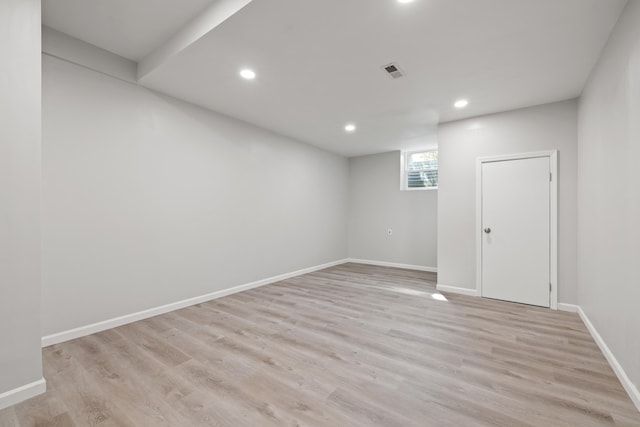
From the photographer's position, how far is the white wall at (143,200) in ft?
8.27

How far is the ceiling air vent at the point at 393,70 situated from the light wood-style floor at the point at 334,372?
264cm

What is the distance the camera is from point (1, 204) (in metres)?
1.69

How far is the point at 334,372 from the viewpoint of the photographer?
2.04m

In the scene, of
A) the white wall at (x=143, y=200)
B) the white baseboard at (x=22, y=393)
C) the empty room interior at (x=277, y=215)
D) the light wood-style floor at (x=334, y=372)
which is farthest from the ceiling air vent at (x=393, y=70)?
the white baseboard at (x=22, y=393)

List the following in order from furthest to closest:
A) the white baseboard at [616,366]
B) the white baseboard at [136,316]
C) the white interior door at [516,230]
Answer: the white interior door at [516,230] → the white baseboard at [136,316] → the white baseboard at [616,366]

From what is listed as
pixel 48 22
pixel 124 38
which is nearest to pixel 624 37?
pixel 124 38

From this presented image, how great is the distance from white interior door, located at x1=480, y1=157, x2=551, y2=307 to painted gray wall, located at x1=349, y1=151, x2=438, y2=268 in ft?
6.24

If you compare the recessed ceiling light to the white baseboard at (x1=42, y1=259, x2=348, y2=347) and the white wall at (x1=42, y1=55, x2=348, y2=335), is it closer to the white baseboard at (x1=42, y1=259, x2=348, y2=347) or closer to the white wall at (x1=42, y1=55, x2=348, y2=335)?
the white wall at (x1=42, y1=55, x2=348, y2=335)

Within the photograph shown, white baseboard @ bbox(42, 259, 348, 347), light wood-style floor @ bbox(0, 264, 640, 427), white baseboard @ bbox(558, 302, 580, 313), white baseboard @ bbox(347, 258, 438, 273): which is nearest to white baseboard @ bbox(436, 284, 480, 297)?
light wood-style floor @ bbox(0, 264, 640, 427)

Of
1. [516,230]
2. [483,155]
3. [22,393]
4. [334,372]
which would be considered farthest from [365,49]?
[22,393]

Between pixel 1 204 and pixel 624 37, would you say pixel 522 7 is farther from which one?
pixel 1 204

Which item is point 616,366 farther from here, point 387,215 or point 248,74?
point 387,215

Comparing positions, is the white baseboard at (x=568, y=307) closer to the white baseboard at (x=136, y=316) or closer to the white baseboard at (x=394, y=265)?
the white baseboard at (x=394, y=265)

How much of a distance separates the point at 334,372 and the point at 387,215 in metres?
4.72
